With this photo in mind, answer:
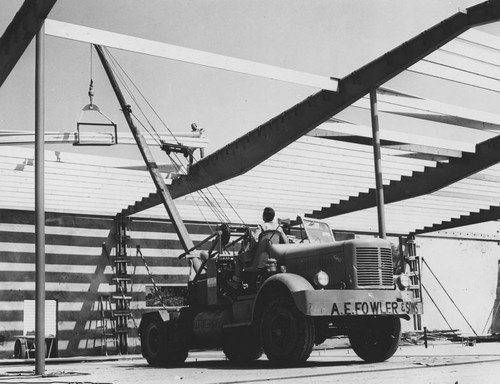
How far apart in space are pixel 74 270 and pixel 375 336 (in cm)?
1266

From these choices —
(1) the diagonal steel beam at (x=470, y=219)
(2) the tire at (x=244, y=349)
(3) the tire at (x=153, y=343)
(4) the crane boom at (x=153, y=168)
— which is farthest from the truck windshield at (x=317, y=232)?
(1) the diagonal steel beam at (x=470, y=219)

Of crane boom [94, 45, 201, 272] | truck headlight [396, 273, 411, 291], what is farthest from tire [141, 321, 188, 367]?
truck headlight [396, 273, 411, 291]

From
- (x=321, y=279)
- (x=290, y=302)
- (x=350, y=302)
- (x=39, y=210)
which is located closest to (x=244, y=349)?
(x=290, y=302)

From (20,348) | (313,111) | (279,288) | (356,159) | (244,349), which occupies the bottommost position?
(20,348)

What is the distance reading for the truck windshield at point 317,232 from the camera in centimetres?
1184

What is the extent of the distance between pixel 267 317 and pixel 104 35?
19.5 feet

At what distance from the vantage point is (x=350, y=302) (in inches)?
398

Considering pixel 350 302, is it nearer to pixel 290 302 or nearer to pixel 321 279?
pixel 321 279

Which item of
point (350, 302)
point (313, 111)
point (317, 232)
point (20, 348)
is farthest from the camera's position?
point (20, 348)

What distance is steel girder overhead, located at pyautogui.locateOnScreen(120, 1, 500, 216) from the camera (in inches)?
504

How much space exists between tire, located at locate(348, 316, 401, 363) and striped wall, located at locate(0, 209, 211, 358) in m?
12.0

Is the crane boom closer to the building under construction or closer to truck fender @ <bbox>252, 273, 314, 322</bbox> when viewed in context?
the building under construction

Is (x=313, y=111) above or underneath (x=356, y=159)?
above

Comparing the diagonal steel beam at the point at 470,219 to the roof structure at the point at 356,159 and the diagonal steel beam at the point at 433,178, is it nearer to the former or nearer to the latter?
the roof structure at the point at 356,159
